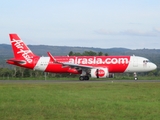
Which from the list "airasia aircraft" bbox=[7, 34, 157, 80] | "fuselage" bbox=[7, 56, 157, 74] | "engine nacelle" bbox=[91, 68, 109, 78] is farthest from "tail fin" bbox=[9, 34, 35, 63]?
"engine nacelle" bbox=[91, 68, 109, 78]

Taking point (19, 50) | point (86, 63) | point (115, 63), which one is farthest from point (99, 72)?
point (19, 50)

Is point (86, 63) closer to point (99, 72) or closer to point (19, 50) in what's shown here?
point (99, 72)

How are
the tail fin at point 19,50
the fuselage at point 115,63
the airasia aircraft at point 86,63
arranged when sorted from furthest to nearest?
the tail fin at point 19,50 → the fuselage at point 115,63 → the airasia aircraft at point 86,63

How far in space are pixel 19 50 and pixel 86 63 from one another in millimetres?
8857

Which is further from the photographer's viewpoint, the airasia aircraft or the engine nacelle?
the airasia aircraft

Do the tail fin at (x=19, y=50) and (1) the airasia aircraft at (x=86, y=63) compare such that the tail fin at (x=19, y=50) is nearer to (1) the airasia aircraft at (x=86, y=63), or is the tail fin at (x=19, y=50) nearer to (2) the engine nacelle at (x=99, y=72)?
(1) the airasia aircraft at (x=86, y=63)

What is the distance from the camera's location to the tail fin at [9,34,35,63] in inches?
2101

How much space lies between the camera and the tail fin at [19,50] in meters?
53.4

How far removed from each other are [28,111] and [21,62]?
121 feet

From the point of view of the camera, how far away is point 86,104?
1878cm

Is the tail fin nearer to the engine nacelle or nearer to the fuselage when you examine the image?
the fuselage

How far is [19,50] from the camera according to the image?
53375 millimetres

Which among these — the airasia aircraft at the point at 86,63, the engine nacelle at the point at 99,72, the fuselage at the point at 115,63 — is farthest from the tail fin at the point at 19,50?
the engine nacelle at the point at 99,72

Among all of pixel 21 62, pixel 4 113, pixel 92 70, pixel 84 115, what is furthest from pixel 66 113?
pixel 21 62
